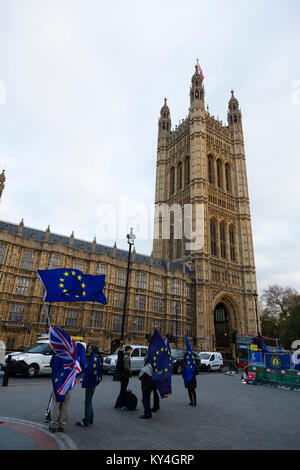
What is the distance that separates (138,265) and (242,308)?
23.0 m

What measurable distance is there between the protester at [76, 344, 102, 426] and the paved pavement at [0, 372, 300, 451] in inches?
8.3

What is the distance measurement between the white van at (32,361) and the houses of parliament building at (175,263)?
478 centimetres

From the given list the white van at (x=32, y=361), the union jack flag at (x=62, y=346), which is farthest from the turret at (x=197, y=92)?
the union jack flag at (x=62, y=346)

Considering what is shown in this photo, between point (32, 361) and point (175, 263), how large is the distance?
38.2 metres

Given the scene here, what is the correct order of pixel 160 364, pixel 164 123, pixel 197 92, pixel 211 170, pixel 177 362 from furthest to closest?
pixel 164 123, pixel 197 92, pixel 211 170, pixel 177 362, pixel 160 364

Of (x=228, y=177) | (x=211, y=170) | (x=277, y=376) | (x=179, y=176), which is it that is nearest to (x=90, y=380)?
(x=277, y=376)

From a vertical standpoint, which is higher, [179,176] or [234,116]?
[234,116]

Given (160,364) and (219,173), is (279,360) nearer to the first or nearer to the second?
(160,364)

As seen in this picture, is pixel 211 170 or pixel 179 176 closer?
pixel 211 170

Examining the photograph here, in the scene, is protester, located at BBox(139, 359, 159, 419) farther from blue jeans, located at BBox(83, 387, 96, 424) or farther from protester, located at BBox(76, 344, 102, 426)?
blue jeans, located at BBox(83, 387, 96, 424)

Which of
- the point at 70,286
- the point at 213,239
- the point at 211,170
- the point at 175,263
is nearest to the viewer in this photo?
the point at 70,286

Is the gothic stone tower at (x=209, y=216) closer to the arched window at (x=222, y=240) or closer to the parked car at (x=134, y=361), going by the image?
the arched window at (x=222, y=240)

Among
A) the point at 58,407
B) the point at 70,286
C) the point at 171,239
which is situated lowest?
the point at 58,407

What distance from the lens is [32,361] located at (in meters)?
14.8
